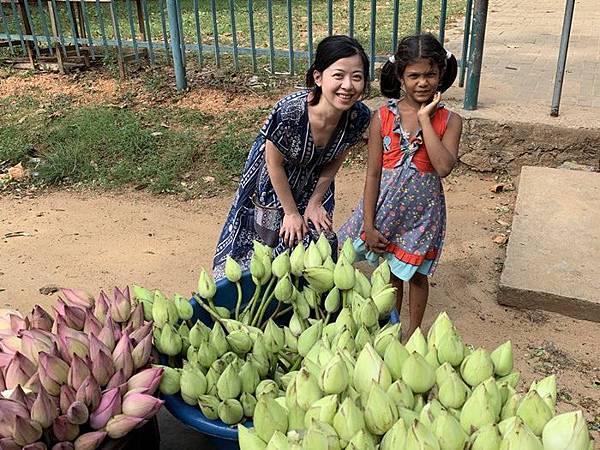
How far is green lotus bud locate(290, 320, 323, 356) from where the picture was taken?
44.7 inches

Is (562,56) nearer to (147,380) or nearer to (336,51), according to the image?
(336,51)

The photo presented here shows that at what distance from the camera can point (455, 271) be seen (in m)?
3.30

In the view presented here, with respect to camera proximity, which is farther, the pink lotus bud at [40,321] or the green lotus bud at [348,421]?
the pink lotus bud at [40,321]

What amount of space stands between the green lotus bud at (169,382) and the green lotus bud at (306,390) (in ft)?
0.89

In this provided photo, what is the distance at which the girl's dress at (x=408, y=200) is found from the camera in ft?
7.40

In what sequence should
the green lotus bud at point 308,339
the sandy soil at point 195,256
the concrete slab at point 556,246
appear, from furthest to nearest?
1. the concrete slab at point 556,246
2. the sandy soil at point 195,256
3. the green lotus bud at point 308,339

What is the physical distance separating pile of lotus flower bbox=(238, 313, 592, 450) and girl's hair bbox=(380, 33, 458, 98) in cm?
131

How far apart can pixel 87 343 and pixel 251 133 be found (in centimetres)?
393

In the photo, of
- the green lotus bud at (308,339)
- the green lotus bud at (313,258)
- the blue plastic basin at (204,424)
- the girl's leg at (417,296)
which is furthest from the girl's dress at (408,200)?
the blue plastic basin at (204,424)

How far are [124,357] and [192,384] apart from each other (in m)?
0.12

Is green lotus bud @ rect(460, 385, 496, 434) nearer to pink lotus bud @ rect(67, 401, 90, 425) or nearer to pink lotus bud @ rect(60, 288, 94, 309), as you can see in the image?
pink lotus bud @ rect(67, 401, 90, 425)

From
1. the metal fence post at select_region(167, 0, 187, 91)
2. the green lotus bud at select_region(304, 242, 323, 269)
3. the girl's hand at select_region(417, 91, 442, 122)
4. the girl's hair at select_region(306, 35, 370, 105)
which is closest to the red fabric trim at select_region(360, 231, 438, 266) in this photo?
the girl's hand at select_region(417, 91, 442, 122)

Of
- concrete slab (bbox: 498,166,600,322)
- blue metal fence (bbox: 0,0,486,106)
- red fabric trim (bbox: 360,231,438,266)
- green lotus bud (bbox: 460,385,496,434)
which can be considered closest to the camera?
green lotus bud (bbox: 460,385,496,434)

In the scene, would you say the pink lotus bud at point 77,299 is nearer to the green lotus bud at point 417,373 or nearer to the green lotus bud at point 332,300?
the green lotus bud at point 332,300
